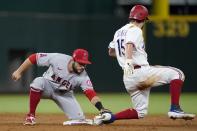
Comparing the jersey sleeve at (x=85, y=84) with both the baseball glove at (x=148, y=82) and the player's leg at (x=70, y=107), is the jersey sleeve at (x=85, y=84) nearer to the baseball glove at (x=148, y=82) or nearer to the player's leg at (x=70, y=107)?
the player's leg at (x=70, y=107)

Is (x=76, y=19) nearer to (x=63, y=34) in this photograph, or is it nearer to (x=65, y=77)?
(x=63, y=34)

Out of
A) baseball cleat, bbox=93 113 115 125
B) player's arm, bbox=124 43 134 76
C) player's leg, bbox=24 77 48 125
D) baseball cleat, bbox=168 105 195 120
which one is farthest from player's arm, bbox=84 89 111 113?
baseball cleat, bbox=168 105 195 120

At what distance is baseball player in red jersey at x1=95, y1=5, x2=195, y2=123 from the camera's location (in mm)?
8305

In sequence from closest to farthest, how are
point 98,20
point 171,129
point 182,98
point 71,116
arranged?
point 171,129
point 71,116
point 182,98
point 98,20

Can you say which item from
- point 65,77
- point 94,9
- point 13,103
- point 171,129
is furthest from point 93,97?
point 94,9

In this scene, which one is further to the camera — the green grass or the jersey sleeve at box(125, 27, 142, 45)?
the green grass

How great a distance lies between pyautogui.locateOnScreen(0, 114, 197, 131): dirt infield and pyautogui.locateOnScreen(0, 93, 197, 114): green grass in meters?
1.58

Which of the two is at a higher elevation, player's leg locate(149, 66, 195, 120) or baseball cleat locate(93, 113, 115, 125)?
player's leg locate(149, 66, 195, 120)

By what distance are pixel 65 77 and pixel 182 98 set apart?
6961 mm

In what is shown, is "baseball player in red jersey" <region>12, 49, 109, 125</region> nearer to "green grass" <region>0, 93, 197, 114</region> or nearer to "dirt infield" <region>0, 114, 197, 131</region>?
"dirt infield" <region>0, 114, 197, 131</region>

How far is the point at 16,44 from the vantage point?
51.4 feet

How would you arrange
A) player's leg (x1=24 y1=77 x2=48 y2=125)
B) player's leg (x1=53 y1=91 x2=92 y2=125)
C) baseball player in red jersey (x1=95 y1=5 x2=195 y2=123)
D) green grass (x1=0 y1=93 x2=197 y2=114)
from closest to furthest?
1. baseball player in red jersey (x1=95 y1=5 x2=195 y2=123)
2. player's leg (x1=24 y1=77 x2=48 y2=125)
3. player's leg (x1=53 y1=91 x2=92 y2=125)
4. green grass (x1=0 y1=93 x2=197 y2=114)

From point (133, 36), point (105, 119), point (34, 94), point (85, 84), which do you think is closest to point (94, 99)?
point (85, 84)

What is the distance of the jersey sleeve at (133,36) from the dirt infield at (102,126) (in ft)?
3.28
